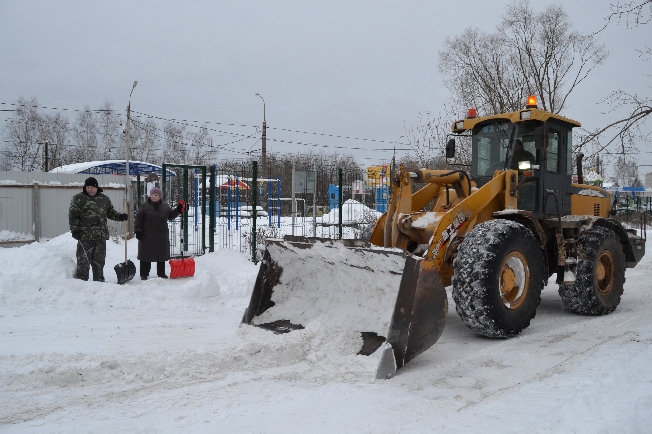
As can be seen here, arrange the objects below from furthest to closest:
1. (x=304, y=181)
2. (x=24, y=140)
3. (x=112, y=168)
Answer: (x=24, y=140) → (x=112, y=168) → (x=304, y=181)

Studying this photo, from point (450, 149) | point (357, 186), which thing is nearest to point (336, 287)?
point (450, 149)

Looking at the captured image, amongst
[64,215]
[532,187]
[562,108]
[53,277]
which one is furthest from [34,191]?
[562,108]

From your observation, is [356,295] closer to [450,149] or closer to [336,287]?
[336,287]

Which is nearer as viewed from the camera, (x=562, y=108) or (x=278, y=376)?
(x=278, y=376)

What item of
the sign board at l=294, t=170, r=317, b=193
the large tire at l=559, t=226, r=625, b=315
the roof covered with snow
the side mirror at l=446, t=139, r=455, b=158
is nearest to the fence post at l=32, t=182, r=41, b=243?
the sign board at l=294, t=170, r=317, b=193

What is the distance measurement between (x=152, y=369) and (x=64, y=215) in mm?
11523

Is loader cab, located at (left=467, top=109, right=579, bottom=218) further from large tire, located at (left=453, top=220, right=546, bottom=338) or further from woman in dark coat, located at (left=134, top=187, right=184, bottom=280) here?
woman in dark coat, located at (left=134, top=187, right=184, bottom=280)

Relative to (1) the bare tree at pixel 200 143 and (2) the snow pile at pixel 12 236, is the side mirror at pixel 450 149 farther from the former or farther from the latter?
(1) the bare tree at pixel 200 143

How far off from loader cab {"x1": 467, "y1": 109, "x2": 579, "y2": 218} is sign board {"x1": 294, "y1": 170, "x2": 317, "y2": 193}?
6057 mm

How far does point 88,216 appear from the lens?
26.0ft

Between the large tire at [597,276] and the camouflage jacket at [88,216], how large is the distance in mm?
6531

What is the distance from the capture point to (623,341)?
17.5 feet

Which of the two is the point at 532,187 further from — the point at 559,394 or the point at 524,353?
the point at 559,394

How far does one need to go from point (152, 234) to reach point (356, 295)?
4.53 meters
